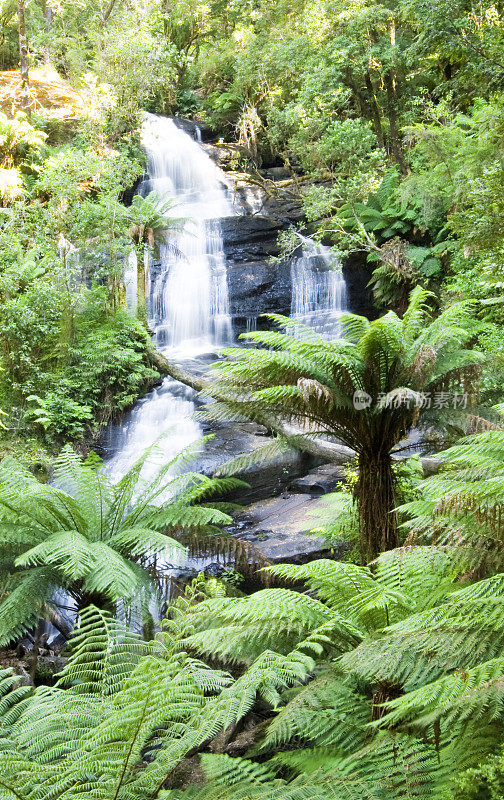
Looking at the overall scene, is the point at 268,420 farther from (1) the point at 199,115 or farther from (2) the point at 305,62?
(1) the point at 199,115

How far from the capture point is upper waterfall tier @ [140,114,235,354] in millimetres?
11977

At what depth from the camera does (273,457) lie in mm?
4980

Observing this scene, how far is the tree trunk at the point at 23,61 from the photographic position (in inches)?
421

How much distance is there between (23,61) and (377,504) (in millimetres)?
11044

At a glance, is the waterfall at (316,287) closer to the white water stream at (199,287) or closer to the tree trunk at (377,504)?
the white water stream at (199,287)

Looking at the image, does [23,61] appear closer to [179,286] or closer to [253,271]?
[179,286]

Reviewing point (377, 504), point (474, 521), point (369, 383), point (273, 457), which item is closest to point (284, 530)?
point (273, 457)

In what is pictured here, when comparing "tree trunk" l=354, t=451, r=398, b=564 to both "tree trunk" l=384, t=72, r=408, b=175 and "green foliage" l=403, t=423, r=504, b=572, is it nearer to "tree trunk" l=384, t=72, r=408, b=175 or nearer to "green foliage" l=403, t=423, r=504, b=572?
"green foliage" l=403, t=423, r=504, b=572

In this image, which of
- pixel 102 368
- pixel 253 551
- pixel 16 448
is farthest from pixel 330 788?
pixel 102 368

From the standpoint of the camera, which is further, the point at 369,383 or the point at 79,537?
the point at 369,383

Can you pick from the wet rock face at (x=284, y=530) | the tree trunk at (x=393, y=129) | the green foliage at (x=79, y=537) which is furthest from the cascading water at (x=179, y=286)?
the green foliage at (x=79, y=537)

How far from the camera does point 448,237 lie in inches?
422

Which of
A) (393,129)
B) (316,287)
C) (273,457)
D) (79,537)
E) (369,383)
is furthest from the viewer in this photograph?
(393,129)

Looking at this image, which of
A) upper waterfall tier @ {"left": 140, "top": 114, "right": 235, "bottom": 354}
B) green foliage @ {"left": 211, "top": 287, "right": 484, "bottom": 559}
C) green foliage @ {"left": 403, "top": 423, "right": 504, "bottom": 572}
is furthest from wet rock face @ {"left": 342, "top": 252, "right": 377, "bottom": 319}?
green foliage @ {"left": 403, "top": 423, "right": 504, "bottom": 572}
